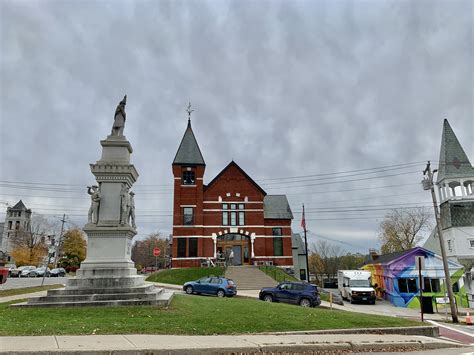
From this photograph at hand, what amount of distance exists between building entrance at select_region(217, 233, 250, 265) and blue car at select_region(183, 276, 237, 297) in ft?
71.3

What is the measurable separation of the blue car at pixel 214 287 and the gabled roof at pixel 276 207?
24810mm

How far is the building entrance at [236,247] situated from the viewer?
153 feet

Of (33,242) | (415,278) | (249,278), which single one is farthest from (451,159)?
(33,242)

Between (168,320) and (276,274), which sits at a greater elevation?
(276,274)

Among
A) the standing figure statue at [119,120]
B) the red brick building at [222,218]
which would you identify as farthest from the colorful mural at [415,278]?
the standing figure statue at [119,120]

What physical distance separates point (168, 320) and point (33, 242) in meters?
82.9

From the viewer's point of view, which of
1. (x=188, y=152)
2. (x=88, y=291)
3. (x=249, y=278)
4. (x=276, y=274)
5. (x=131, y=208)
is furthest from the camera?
(x=188, y=152)

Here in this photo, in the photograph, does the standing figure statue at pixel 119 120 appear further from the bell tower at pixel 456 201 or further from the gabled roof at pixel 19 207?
the gabled roof at pixel 19 207

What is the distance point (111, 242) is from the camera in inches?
540

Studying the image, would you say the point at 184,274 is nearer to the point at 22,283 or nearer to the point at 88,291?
the point at 22,283

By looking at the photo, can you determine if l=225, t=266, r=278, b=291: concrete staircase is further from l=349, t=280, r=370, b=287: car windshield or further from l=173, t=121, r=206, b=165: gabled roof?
l=173, t=121, r=206, b=165: gabled roof

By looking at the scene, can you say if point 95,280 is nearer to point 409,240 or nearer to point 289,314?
point 289,314

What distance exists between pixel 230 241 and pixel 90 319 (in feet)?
123

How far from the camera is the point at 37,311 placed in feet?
35.6
